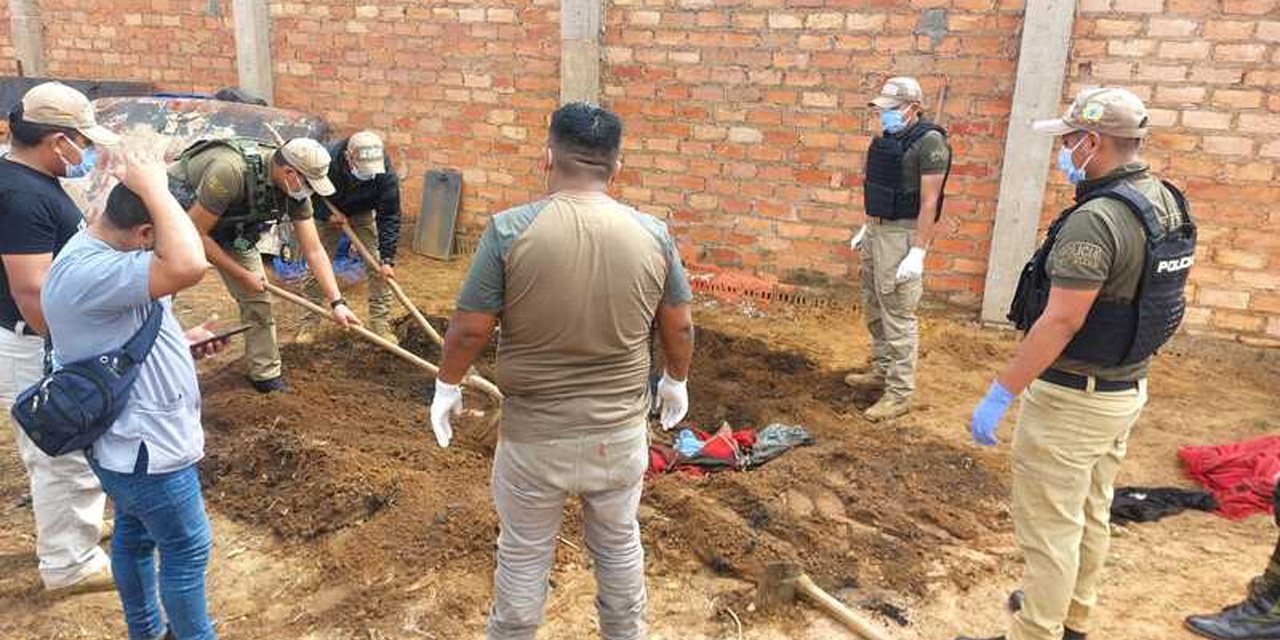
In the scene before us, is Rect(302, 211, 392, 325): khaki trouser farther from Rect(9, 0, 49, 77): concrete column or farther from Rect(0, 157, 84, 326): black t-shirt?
Rect(9, 0, 49, 77): concrete column

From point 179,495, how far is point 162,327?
0.49 meters

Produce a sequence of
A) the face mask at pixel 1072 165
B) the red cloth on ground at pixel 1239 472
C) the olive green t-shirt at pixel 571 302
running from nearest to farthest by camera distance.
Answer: the olive green t-shirt at pixel 571 302
the face mask at pixel 1072 165
the red cloth on ground at pixel 1239 472

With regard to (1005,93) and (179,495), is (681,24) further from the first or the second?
(179,495)

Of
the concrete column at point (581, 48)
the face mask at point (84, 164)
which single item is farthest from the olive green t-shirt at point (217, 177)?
the concrete column at point (581, 48)

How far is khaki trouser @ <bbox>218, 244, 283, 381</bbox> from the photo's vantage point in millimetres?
4914

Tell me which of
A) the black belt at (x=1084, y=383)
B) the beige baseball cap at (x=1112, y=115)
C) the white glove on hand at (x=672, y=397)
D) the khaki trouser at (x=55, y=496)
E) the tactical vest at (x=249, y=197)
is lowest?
the khaki trouser at (x=55, y=496)

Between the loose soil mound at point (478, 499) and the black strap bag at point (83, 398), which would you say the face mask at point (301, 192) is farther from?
the black strap bag at point (83, 398)

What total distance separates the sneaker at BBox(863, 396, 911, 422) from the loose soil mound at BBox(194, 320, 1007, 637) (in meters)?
0.07

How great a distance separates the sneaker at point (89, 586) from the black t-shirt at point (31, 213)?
1.15 m

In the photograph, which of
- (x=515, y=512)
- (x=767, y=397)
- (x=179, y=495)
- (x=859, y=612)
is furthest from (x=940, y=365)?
(x=179, y=495)

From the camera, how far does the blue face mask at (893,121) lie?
4.88m

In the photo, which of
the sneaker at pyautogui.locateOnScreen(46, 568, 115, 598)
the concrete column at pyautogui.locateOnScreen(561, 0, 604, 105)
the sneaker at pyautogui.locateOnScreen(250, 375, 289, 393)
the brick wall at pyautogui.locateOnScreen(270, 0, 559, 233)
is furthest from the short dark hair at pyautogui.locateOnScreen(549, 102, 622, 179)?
the brick wall at pyautogui.locateOnScreen(270, 0, 559, 233)

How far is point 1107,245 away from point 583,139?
151 centimetres

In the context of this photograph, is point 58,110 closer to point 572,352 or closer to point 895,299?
point 572,352
